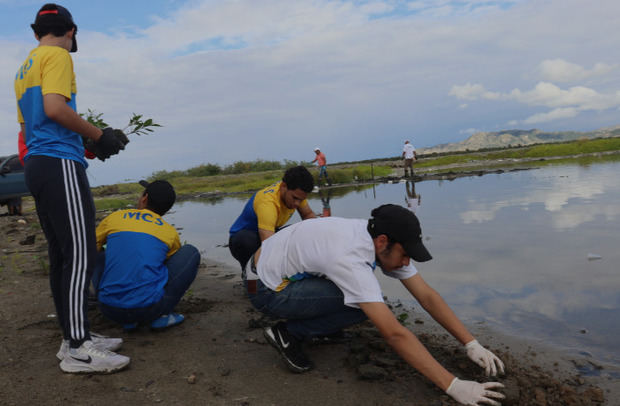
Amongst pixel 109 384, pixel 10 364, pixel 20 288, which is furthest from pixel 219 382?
pixel 20 288

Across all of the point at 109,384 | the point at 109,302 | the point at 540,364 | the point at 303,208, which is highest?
the point at 303,208

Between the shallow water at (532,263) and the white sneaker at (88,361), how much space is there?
2.61 meters

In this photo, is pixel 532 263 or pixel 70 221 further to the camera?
pixel 532 263

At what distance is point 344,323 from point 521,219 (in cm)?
592

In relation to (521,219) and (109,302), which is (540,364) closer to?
(109,302)

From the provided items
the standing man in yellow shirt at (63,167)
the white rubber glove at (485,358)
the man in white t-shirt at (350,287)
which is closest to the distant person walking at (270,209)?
the man in white t-shirt at (350,287)

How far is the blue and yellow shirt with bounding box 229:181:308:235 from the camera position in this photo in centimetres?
393

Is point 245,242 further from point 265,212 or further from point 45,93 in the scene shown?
point 45,93

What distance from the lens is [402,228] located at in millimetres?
2373

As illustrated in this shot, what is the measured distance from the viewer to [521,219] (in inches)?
301

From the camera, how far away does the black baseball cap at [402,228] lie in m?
2.37

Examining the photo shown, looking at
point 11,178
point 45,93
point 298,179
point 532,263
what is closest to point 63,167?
point 45,93

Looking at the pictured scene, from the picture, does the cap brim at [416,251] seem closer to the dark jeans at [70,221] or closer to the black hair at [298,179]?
the black hair at [298,179]

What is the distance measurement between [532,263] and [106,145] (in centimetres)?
445
